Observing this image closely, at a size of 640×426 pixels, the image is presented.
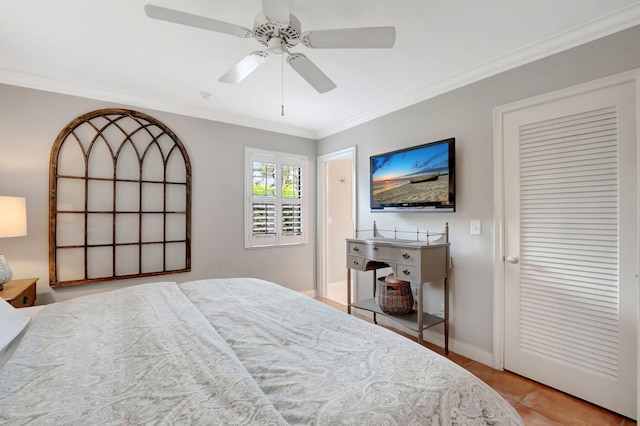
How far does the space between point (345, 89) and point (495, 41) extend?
51.0 inches

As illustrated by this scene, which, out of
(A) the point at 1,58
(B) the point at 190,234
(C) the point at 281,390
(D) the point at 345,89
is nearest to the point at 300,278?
(B) the point at 190,234

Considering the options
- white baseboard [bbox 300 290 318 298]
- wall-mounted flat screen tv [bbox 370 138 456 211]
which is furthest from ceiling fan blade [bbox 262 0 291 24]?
white baseboard [bbox 300 290 318 298]

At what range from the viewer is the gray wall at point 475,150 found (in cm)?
206

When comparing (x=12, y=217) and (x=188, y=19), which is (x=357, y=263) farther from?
(x=12, y=217)

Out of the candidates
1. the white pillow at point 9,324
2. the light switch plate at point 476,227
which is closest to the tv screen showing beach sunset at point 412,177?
the light switch plate at point 476,227

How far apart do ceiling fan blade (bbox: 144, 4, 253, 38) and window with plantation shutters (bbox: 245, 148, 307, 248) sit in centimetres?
230

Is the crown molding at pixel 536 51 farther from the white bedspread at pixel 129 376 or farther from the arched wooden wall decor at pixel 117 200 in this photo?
Answer: the white bedspread at pixel 129 376

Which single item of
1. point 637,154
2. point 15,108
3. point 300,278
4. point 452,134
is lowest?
point 300,278

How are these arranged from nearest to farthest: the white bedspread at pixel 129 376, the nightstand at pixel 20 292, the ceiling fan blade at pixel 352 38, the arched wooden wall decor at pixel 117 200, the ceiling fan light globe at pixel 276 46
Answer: the white bedspread at pixel 129 376, the ceiling fan blade at pixel 352 38, the ceiling fan light globe at pixel 276 46, the nightstand at pixel 20 292, the arched wooden wall decor at pixel 117 200

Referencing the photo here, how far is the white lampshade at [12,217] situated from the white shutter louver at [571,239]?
3.88m

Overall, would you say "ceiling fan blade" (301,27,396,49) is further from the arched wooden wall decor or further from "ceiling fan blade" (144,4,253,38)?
the arched wooden wall decor

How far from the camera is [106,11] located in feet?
5.90

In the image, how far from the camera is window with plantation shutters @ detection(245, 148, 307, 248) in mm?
3830

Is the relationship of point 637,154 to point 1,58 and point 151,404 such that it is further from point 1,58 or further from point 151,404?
point 1,58
